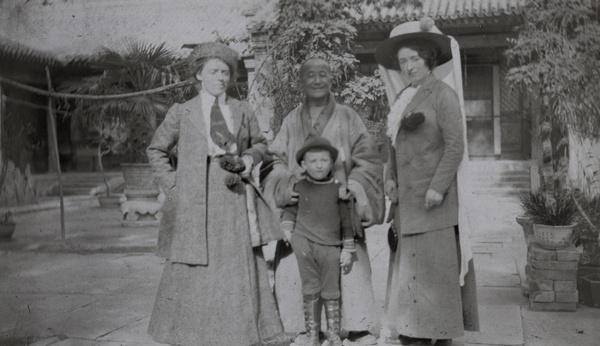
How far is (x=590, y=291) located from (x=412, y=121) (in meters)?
2.29

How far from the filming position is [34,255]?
7488mm

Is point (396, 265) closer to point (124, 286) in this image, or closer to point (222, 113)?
point (222, 113)

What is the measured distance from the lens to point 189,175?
334cm

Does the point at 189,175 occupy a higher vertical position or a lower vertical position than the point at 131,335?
higher

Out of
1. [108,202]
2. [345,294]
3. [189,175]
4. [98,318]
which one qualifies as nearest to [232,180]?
[189,175]

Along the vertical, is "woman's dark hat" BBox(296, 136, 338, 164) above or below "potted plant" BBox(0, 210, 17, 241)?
above

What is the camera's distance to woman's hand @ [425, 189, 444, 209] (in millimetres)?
3314

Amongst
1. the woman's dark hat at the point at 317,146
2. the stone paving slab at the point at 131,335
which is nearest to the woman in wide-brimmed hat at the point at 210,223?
the woman's dark hat at the point at 317,146

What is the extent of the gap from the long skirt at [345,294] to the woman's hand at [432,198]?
18.6 inches

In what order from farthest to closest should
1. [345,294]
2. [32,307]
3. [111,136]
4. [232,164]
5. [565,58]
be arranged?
[111,136], [565,58], [32,307], [345,294], [232,164]

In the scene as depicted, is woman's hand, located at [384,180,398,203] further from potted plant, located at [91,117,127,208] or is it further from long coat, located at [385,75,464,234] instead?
potted plant, located at [91,117,127,208]

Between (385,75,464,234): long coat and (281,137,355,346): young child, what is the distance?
0.37 metres

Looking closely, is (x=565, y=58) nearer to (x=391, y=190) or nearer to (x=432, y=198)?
(x=391, y=190)

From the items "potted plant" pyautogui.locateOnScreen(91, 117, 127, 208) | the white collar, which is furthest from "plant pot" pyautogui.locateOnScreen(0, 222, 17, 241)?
the white collar
